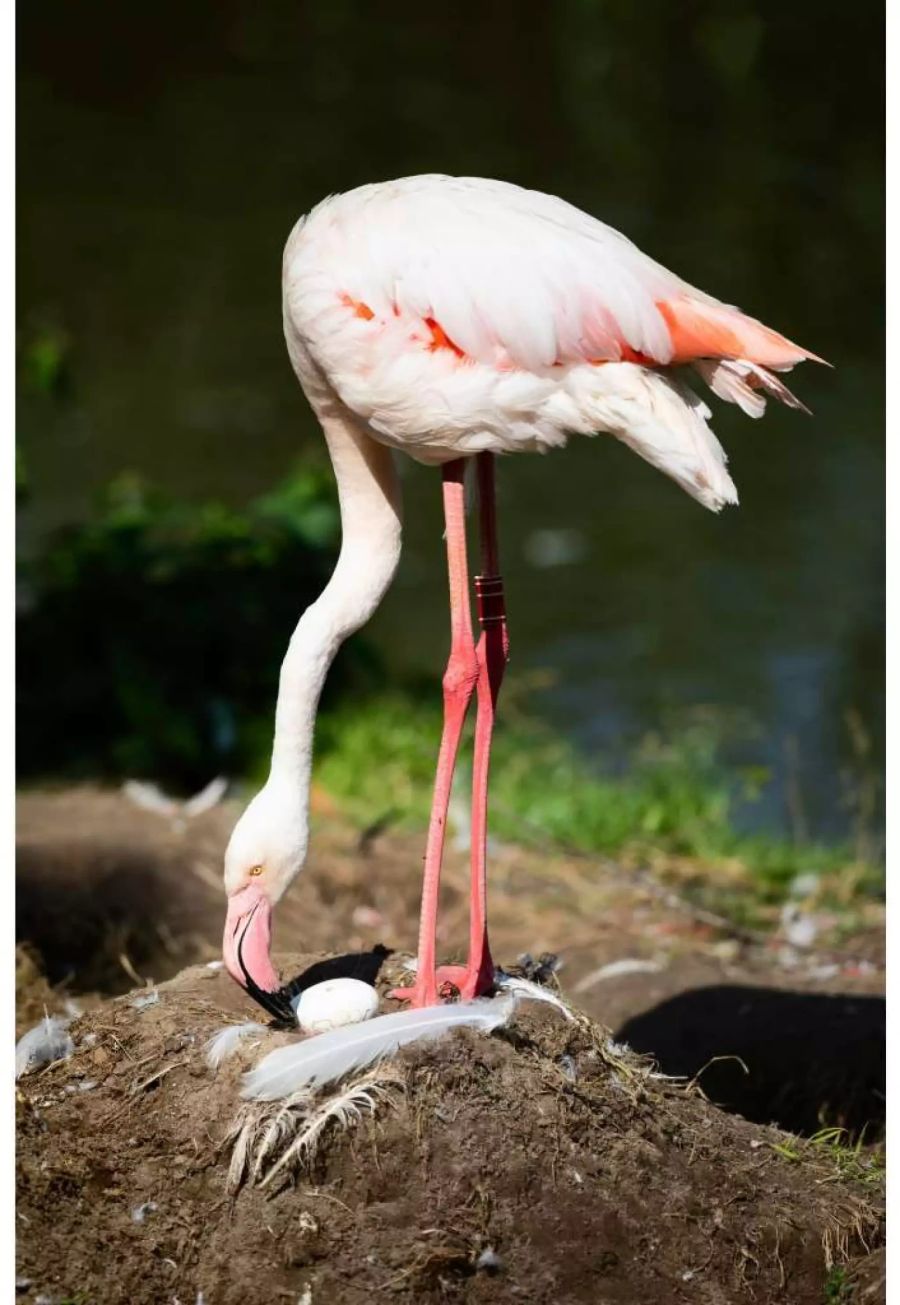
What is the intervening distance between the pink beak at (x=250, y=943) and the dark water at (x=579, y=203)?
4552 millimetres

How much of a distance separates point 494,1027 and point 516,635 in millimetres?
6174

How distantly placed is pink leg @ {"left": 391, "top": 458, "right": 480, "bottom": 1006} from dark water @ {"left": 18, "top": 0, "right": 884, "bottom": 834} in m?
4.16

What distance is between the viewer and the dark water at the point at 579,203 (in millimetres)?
10094

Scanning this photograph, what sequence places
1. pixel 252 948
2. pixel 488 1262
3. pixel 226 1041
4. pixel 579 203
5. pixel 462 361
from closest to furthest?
1. pixel 488 1262
2. pixel 226 1041
3. pixel 462 361
4. pixel 252 948
5. pixel 579 203

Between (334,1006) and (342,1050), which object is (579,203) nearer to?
(334,1006)

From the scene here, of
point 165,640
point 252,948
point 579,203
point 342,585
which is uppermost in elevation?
point 579,203

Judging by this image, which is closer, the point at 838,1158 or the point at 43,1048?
the point at 43,1048

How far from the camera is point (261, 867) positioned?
4.20 m

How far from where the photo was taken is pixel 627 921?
255 inches

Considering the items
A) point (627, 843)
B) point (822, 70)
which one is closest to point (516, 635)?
point (627, 843)

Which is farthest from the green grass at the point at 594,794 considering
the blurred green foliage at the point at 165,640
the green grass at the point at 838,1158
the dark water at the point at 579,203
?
the green grass at the point at 838,1158

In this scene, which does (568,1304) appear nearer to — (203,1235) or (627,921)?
(203,1235)

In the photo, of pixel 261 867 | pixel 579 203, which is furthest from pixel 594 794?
pixel 579 203

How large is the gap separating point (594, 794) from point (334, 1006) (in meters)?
3.76
